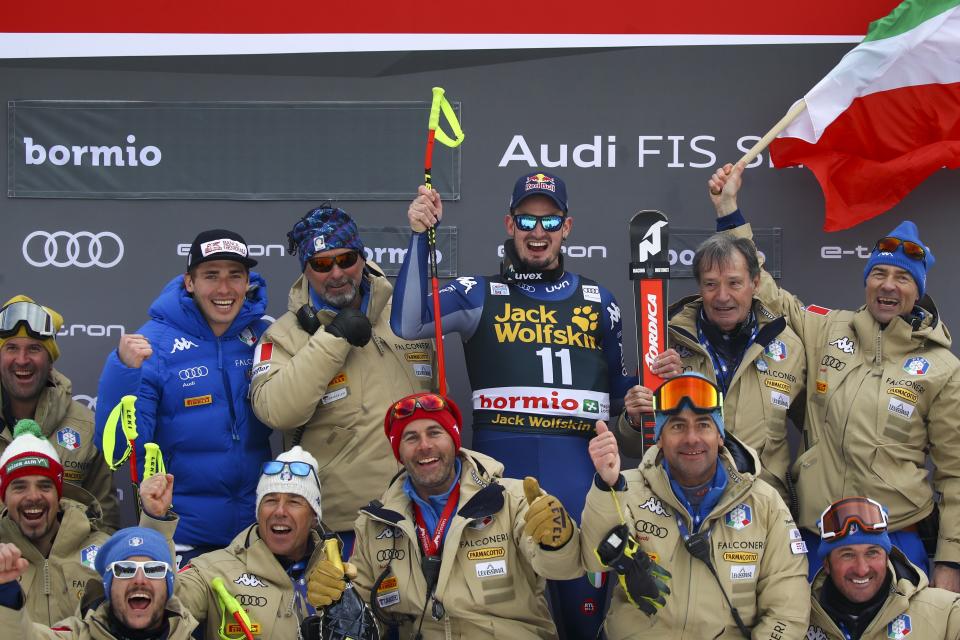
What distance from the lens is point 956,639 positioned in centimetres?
477

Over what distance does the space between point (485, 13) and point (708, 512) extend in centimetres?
298

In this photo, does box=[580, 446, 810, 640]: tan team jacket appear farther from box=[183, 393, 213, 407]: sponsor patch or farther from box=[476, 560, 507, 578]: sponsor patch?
Result: box=[183, 393, 213, 407]: sponsor patch

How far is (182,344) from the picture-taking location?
5.57m

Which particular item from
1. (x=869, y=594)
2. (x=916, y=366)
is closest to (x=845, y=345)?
(x=916, y=366)

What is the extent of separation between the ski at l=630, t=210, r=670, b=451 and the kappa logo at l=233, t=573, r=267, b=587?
1657 millimetres

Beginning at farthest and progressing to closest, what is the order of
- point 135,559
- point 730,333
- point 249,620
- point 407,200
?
point 407,200 → point 730,333 → point 249,620 → point 135,559

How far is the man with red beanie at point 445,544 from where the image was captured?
496 centimetres

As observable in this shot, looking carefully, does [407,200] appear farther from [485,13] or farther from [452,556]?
[452,556]

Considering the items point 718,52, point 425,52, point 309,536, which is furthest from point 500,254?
point 309,536

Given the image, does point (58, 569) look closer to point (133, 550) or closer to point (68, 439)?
point (133, 550)

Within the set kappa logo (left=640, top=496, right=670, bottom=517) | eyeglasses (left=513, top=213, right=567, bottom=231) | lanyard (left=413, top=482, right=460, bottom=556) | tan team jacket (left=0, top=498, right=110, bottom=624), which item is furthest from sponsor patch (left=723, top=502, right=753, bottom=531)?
tan team jacket (left=0, top=498, right=110, bottom=624)

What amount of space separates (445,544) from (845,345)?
1958 mm

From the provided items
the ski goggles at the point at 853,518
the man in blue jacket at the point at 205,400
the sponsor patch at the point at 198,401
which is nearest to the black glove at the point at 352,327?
the man in blue jacket at the point at 205,400

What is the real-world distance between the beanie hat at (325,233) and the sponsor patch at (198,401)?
2.27ft
